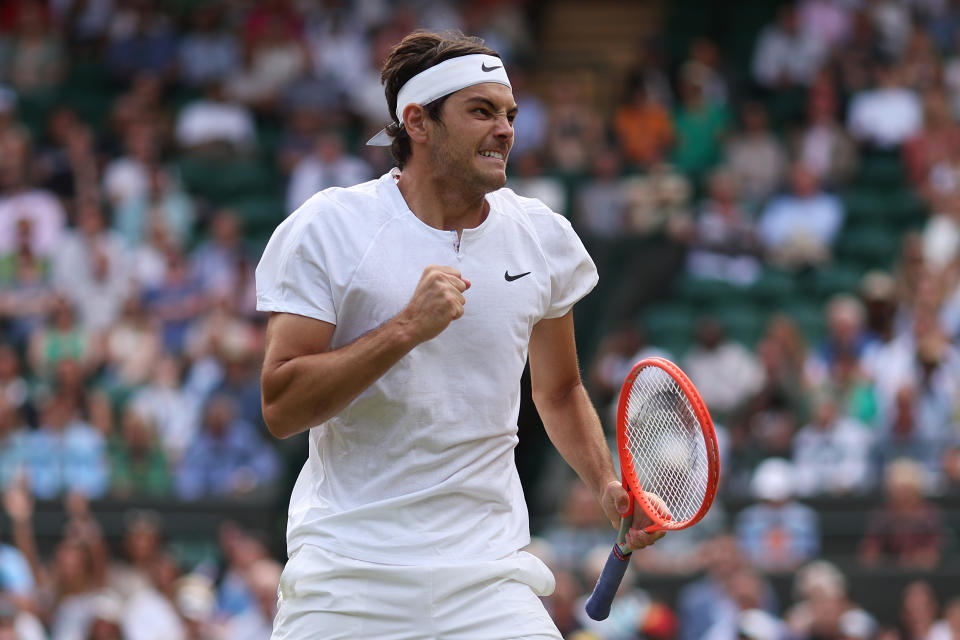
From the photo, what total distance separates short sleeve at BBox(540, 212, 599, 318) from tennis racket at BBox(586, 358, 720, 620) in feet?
0.87

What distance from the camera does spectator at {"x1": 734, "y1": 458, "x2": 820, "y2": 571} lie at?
9875 mm

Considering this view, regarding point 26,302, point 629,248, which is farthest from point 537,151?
point 26,302

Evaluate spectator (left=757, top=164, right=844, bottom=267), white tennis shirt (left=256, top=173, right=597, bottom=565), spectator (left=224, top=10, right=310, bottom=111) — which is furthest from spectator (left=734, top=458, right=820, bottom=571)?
spectator (left=224, top=10, right=310, bottom=111)

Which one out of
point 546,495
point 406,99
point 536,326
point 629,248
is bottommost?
point 546,495

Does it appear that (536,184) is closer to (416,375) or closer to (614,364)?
(614,364)

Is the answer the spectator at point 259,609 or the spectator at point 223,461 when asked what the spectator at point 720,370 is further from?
the spectator at point 259,609

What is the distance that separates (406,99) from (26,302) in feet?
30.1

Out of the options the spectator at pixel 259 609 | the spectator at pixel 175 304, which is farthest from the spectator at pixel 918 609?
the spectator at pixel 175 304

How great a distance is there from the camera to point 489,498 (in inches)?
160

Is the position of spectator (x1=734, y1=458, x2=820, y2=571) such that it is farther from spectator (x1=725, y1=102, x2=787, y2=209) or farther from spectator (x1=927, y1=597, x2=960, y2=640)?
spectator (x1=725, y1=102, x2=787, y2=209)

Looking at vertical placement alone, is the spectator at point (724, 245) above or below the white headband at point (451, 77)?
below

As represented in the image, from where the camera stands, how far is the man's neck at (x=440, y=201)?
13.6 ft

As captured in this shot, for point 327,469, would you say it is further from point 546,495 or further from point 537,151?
point 537,151

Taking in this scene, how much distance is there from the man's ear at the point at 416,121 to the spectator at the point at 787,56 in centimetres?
1102
